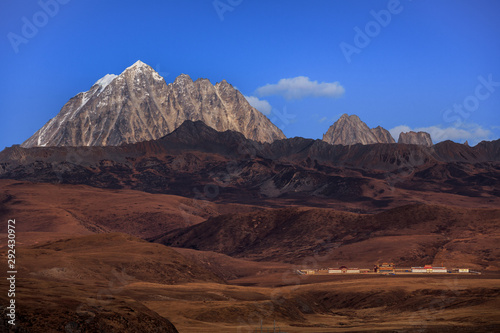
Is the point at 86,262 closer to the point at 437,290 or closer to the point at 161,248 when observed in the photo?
the point at 161,248

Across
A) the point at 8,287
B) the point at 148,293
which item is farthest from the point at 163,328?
the point at 148,293

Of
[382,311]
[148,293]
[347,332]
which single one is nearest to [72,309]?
[347,332]

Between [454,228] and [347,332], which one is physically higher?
[454,228]

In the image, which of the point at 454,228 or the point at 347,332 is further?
the point at 454,228

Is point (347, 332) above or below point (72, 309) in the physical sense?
below

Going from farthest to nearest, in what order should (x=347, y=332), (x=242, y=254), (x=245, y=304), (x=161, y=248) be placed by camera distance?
(x=242, y=254)
(x=161, y=248)
(x=245, y=304)
(x=347, y=332)

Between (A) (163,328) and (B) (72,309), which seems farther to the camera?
(A) (163,328)

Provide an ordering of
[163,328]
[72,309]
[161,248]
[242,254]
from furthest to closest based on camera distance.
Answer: [242,254]
[161,248]
[163,328]
[72,309]

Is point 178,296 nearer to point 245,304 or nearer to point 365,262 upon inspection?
point 245,304

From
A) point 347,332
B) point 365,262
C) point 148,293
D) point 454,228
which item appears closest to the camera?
point 347,332
